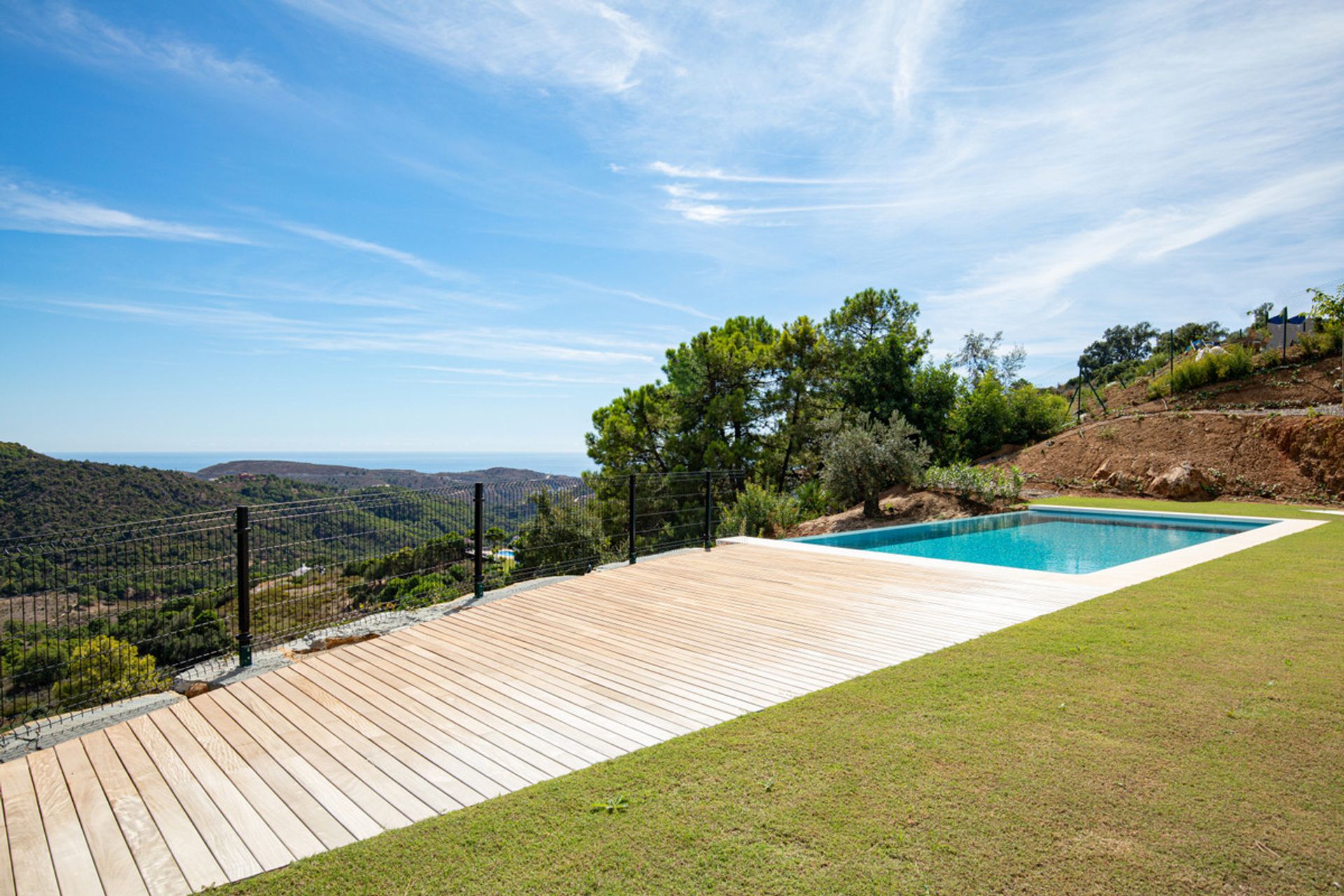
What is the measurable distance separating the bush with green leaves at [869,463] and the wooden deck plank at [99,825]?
12.0 meters

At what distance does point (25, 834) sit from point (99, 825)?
243mm

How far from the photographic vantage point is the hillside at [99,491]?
14836mm

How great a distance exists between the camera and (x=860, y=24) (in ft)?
30.5

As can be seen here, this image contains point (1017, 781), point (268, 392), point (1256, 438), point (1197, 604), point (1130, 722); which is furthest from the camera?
point (268, 392)

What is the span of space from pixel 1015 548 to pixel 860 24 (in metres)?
8.72

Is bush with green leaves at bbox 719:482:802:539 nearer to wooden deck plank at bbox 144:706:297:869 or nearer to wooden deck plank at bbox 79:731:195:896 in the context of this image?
wooden deck plank at bbox 144:706:297:869

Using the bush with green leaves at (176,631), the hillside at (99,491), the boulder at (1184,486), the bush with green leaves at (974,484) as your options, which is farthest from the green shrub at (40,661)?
the boulder at (1184,486)

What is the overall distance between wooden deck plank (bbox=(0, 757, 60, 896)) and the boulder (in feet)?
61.6

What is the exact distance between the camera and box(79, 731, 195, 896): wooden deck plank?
2102 mm

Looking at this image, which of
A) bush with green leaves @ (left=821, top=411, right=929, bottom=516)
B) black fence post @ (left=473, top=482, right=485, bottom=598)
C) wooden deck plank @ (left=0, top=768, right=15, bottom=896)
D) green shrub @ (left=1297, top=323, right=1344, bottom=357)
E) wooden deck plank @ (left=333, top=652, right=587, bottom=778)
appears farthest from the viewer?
green shrub @ (left=1297, top=323, right=1344, bottom=357)

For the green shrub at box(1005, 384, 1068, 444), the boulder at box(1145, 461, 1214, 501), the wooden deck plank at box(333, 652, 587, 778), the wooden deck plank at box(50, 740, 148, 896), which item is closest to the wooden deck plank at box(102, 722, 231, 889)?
the wooden deck plank at box(50, 740, 148, 896)

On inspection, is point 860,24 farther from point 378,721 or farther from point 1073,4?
point 378,721

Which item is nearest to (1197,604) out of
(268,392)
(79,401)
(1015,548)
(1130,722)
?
(1130,722)

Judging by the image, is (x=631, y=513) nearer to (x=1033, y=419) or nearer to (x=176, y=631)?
(x=176, y=631)
